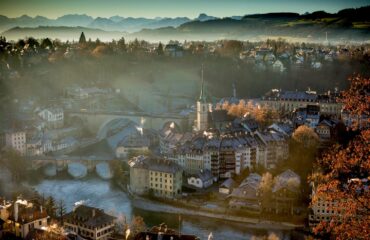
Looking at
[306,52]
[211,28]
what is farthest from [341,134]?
[211,28]

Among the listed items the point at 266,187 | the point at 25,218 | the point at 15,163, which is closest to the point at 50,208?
the point at 25,218

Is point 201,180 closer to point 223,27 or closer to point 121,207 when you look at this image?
point 121,207

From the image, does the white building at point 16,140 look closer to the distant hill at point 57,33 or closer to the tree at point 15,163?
the tree at point 15,163

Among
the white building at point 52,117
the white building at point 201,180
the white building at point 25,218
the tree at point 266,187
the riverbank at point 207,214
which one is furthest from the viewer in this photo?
the white building at point 52,117

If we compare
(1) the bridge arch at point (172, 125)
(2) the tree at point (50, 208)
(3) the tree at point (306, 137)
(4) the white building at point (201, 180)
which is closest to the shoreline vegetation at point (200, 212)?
(4) the white building at point (201, 180)

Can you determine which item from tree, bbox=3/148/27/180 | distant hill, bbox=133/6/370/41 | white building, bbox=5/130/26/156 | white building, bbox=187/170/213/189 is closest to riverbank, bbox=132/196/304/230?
white building, bbox=187/170/213/189

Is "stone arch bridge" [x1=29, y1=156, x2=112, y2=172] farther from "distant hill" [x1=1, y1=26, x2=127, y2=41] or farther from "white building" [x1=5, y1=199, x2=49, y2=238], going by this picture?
"distant hill" [x1=1, y1=26, x2=127, y2=41]
